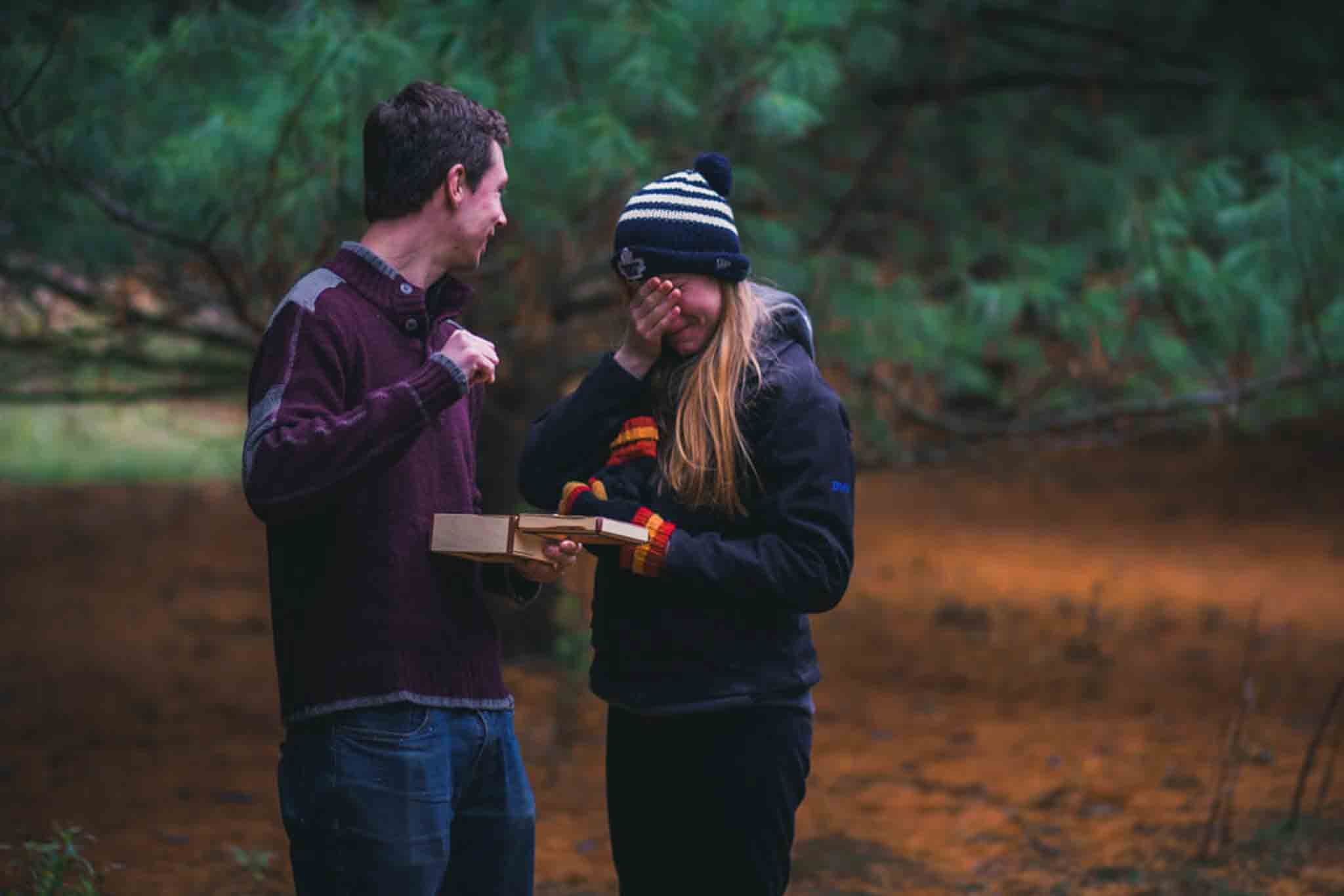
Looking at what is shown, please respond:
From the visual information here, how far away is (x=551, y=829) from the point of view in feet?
16.9

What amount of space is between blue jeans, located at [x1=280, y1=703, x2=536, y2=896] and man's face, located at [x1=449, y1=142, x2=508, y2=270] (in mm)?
694

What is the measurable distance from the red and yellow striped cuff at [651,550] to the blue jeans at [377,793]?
1.10 feet

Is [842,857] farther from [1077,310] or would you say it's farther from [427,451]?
[427,451]

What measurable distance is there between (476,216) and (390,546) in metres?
0.52

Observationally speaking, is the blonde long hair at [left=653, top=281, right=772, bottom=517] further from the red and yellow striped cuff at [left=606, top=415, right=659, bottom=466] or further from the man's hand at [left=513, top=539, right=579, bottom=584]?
the man's hand at [left=513, top=539, right=579, bottom=584]

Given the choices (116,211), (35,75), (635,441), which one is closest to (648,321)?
(635,441)

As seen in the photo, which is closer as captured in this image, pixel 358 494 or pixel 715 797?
pixel 358 494

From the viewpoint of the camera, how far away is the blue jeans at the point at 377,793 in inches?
83.4

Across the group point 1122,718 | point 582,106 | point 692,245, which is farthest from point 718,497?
point 1122,718

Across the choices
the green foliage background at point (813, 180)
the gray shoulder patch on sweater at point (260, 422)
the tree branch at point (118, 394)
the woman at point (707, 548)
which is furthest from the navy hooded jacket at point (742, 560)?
the tree branch at point (118, 394)

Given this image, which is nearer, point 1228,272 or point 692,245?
point 692,245

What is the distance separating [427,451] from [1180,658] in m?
6.56

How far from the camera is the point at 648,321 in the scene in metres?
2.46

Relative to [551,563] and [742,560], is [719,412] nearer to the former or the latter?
[742,560]
